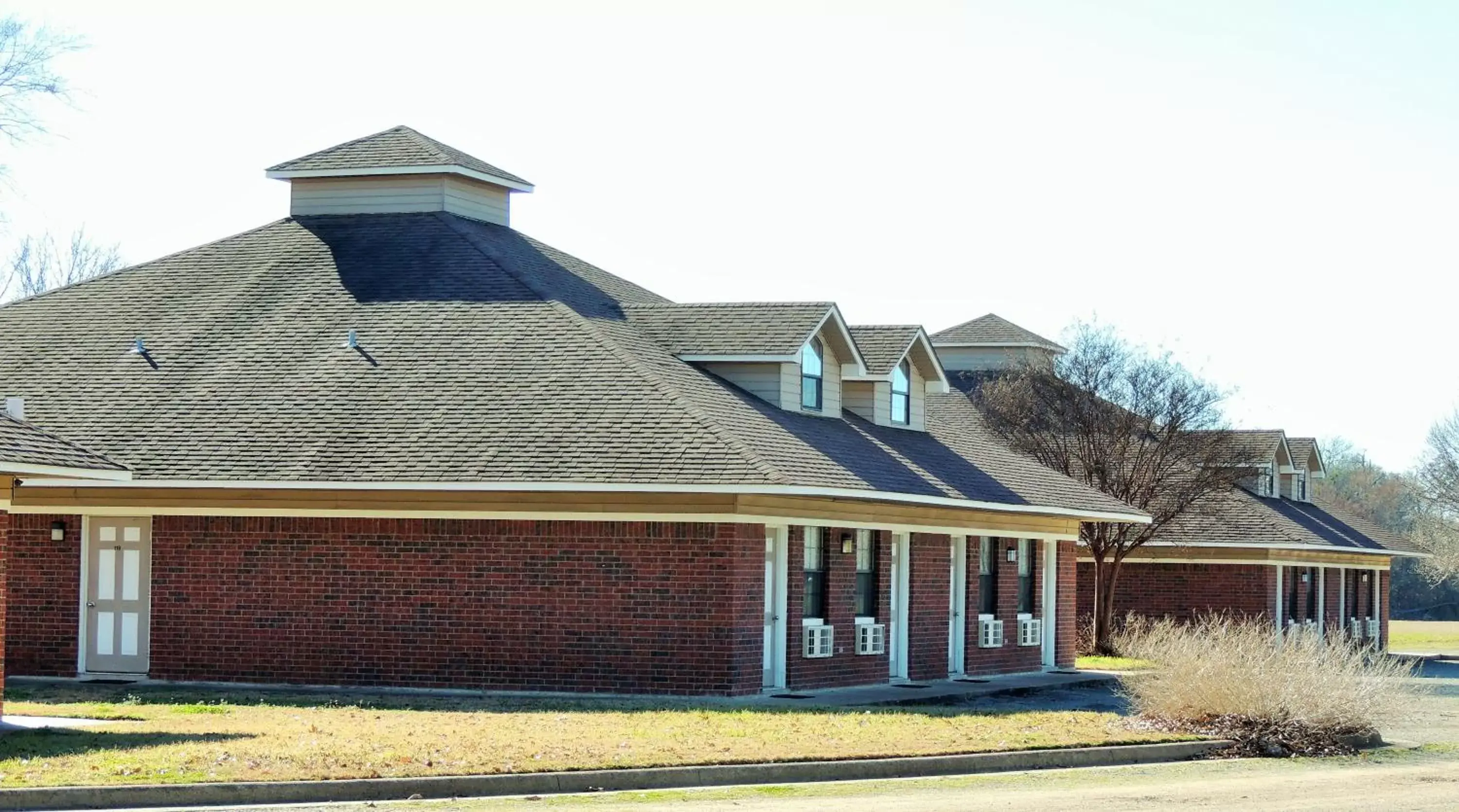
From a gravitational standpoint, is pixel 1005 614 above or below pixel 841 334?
below

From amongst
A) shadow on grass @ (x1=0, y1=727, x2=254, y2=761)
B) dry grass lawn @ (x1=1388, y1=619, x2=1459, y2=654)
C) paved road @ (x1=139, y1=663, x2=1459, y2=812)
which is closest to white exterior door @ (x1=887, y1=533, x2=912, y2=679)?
paved road @ (x1=139, y1=663, x2=1459, y2=812)

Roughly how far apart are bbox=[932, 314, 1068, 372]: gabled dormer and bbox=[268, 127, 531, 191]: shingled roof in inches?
792

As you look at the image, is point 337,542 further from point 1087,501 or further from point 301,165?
point 1087,501

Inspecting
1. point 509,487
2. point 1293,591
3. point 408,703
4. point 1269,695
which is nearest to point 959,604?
point 509,487

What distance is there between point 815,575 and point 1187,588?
21.7 metres

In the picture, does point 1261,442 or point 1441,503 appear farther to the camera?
point 1441,503

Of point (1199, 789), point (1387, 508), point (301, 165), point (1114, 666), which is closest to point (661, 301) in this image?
point (301, 165)

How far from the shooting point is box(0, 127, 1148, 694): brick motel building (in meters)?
25.4

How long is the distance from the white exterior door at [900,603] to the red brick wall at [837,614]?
37cm

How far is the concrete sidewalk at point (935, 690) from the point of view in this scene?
25719 millimetres

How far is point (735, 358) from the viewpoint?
29922mm

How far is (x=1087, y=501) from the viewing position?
3672cm

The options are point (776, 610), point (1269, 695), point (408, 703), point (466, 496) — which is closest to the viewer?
point (1269, 695)

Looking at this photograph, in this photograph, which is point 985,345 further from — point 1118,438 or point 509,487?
point 509,487
